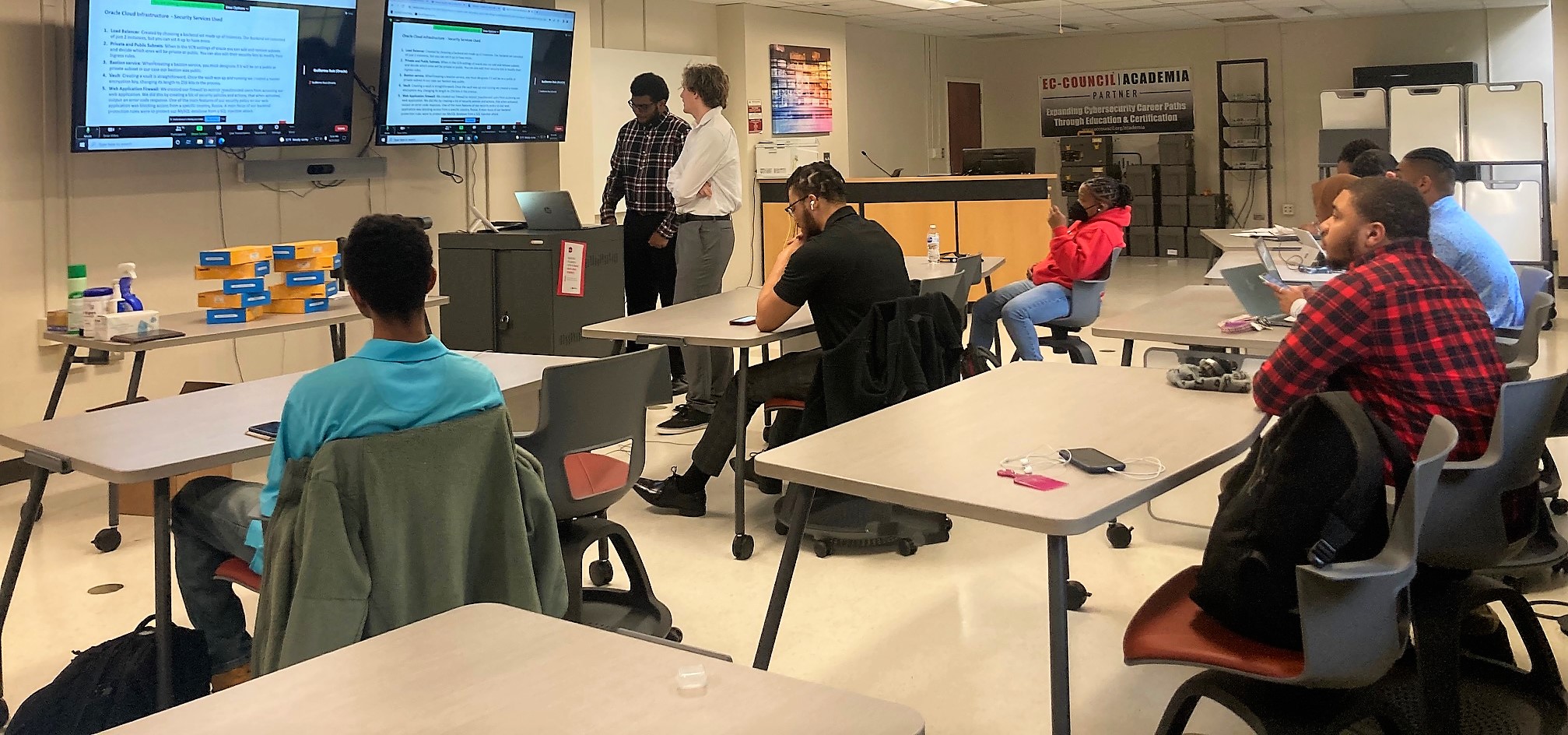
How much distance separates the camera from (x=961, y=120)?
14789 mm

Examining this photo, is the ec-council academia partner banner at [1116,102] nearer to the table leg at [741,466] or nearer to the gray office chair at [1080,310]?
the gray office chair at [1080,310]

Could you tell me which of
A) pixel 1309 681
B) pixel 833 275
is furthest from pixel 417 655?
pixel 833 275

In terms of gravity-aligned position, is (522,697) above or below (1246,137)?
below

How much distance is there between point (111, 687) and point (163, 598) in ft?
0.64

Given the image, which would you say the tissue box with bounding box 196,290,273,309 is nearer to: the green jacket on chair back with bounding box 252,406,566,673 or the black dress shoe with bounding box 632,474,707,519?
the black dress shoe with bounding box 632,474,707,519

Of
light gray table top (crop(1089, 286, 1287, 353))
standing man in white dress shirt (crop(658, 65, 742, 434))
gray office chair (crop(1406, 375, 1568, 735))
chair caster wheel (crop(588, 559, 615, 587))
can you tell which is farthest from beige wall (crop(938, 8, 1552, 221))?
gray office chair (crop(1406, 375, 1568, 735))

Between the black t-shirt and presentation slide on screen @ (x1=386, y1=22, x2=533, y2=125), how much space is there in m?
3.20

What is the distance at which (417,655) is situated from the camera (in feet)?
4.74

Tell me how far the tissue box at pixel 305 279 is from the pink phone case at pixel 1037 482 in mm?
3567

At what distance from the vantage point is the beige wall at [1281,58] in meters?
12.7

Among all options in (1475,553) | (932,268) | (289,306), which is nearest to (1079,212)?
(932,268)

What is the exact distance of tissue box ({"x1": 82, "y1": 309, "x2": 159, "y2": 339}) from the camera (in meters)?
4.44

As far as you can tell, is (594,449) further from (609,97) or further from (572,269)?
(609,97)

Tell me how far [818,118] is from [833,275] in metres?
6.99
